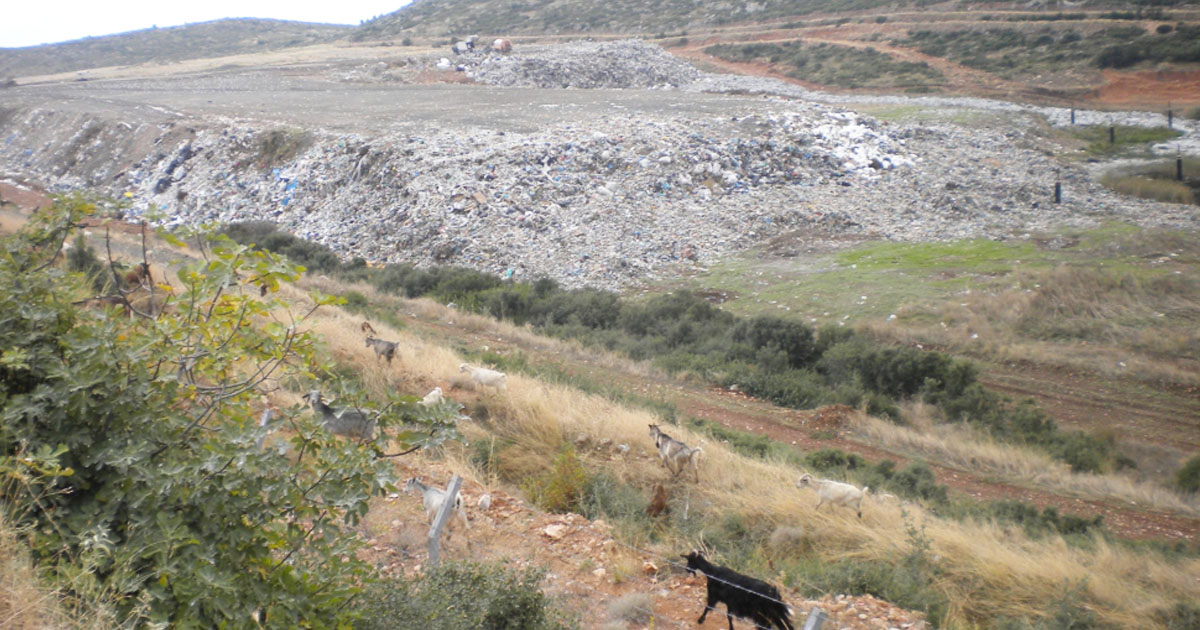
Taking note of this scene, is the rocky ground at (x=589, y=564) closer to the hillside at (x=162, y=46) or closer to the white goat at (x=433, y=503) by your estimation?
the white goat at (x=433, y=503)

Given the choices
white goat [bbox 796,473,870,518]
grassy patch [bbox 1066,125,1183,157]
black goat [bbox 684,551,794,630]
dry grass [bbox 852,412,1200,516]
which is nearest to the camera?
black goat [bbox 684,551,794,630]

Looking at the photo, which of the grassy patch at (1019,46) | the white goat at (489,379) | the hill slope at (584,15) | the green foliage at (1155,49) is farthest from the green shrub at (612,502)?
the hill slope at (584,15)

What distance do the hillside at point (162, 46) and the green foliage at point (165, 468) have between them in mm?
74235

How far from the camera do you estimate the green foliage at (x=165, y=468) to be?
292 centimetres

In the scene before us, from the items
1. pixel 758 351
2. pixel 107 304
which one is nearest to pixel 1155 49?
pixel 758 351

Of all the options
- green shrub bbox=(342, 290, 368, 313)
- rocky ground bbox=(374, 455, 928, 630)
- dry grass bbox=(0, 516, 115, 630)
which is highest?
dry grass bbox=(0, 516, 115, 630)

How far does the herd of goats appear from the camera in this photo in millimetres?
4695

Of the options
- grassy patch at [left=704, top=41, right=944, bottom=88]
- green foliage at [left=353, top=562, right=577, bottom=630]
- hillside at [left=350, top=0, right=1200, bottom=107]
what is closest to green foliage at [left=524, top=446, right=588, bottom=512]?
green foliage at [left=353, top=562, right=577, bottom=630]

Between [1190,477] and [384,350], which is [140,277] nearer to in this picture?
[384,350]

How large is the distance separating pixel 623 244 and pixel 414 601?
18.3m

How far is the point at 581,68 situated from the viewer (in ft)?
132

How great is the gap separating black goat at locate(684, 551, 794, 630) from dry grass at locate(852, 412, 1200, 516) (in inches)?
251

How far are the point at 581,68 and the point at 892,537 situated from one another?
37116 mm

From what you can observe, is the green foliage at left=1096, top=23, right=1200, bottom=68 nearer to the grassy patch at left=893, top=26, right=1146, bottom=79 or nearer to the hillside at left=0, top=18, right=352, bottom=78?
the grassy patch at left=893, top=26, right=1146, bottom=79
